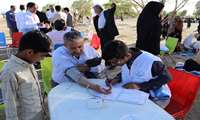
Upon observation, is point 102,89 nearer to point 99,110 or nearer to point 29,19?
point 99,110

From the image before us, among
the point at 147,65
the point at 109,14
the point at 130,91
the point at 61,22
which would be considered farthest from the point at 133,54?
the point at 109,14

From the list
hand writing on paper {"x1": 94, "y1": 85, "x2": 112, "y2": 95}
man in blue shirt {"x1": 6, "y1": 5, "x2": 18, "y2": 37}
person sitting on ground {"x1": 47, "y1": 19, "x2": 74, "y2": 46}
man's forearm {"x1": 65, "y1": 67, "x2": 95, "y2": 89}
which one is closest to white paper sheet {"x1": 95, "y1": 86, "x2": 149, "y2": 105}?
hand writing on paper {"x1": 94, "y1": 85, "x2": 112, "y2": 95}

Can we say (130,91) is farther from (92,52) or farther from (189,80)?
(92,52)

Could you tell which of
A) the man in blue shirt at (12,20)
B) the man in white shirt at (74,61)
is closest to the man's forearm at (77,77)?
the man in white shirt at (74,61)

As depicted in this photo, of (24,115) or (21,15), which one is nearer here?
(24,115)

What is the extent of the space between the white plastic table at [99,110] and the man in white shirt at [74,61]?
1.63 feet

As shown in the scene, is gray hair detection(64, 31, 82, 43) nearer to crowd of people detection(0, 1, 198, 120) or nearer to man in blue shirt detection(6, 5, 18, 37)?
crowd of people detection(0, 1, 198, 120)

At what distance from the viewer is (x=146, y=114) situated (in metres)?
2.11

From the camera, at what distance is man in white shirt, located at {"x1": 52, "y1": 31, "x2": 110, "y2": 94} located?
3139 mm

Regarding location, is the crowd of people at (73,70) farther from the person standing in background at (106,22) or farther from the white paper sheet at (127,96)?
the person standing in background at (106,22)

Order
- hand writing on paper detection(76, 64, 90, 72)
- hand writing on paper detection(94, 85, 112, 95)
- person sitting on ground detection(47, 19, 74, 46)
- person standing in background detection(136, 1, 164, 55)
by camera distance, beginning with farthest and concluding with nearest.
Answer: person sitting on ground detection(47, 19, 74, 46) < person standing in background detection(136, 1, 164, 55) < hand writing on paper detection(76, 64, 90, 72) < hand writing on paper detection(94, 85, 112, 95)

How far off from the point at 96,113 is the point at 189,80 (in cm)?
121

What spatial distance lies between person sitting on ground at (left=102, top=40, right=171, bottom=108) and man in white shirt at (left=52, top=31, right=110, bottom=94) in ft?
1.28

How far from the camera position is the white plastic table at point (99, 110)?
82.3 inches
